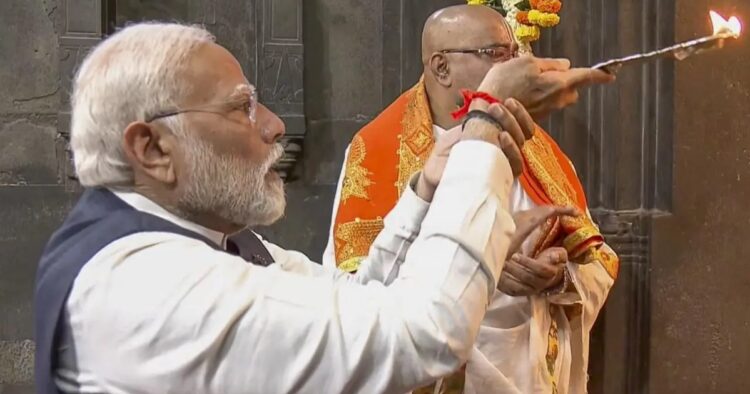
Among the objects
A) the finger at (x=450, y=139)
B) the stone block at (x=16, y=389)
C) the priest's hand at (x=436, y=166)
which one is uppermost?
the finger at (x=450, y=139)

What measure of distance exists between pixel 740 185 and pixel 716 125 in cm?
28

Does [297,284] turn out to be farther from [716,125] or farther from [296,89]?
[716,125]

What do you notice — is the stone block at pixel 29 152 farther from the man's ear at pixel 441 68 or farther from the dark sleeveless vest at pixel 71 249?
the dark sleeveless vest at pixel 71 249

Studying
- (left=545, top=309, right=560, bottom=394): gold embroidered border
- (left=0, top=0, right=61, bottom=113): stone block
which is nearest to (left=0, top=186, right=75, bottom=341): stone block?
(left=0, top=0, right=61, bottom=113): stone block

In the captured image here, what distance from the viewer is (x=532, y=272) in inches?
100.0

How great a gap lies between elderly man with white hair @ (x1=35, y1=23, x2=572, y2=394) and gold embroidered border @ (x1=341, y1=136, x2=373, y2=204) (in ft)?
4.17

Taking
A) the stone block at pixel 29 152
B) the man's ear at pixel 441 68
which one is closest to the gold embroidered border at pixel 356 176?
the man's ear at pixel 441 68

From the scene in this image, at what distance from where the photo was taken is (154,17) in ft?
13.0

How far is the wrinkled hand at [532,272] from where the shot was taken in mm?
2541

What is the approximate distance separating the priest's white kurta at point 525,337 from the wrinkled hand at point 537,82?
3.31 ft

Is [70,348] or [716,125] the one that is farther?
[716,125]

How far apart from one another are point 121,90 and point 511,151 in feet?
2.13

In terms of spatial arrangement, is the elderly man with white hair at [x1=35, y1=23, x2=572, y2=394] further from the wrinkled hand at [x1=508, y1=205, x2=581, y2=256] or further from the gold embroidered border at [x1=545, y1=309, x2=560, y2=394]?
the gold embroidered border at [x1=545, y1=309, x2=560, y2=394]

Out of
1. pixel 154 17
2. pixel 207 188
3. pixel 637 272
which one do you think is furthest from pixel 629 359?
pixel 207 188
